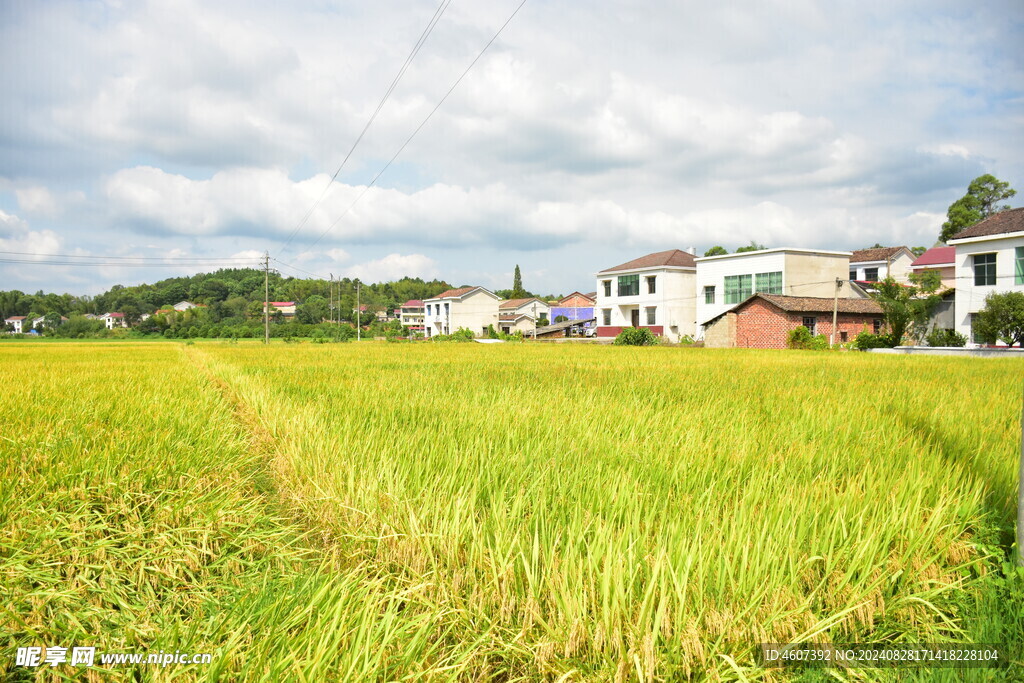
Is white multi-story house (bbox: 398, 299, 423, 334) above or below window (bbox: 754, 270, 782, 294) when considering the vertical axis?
above

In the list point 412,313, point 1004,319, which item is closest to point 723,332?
point 1004,319

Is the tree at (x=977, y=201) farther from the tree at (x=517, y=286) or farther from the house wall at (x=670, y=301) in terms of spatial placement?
the tree at (x=517, y=286)

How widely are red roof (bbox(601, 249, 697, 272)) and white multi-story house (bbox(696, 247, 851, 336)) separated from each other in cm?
244

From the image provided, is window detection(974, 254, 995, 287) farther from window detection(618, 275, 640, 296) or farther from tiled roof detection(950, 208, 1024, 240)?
window detection(618, 275, 640, 296)

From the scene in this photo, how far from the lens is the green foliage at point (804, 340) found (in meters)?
26.4

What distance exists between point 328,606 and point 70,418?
3.98 metres

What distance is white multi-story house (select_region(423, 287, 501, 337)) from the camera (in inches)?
2606

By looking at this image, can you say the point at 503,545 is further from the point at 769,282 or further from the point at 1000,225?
the point at 769,282

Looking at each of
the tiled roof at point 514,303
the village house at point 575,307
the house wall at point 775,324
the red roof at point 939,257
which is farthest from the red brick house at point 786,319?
the tiled roof at point 514,303

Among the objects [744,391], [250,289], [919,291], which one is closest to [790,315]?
[919,291]

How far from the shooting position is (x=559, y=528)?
81.7 inches

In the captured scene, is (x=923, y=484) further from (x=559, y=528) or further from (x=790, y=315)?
(x=790, y=315)

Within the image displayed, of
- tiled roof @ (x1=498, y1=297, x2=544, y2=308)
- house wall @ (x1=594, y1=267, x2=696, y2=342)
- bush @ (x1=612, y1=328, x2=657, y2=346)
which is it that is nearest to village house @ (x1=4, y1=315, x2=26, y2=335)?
tiled roof @ (x1=498, y1=297, x2=544, y2=308)

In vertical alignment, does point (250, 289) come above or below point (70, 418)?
above
